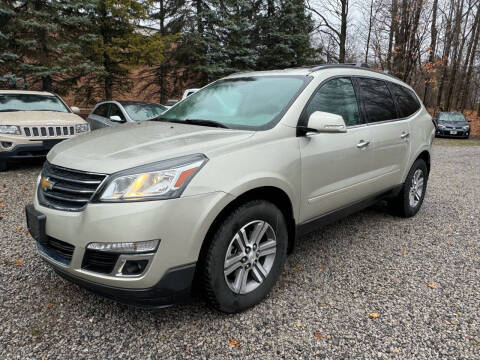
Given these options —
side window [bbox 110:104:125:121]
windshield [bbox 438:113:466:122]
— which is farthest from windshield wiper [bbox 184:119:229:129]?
windshield [bbox 438:113:466:122]

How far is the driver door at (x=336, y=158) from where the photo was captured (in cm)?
277

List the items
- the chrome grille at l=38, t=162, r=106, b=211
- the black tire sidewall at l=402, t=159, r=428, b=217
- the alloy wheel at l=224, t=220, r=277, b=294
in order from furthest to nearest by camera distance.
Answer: the black tire sidewall at l=402, t=159, r=428, b=217 → the alloy wheel at l=224, t=220, r=277, b=294 → the chrome grille at l=38, t=162, r=106, b=211

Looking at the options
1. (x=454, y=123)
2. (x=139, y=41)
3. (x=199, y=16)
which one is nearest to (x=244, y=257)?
(x=139, y=41)

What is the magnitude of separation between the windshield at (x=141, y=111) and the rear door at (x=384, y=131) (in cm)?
541

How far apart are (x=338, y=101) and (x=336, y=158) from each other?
0.60 m

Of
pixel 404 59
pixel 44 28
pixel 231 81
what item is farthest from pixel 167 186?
pixel 404 59

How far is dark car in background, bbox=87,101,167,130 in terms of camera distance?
782cm

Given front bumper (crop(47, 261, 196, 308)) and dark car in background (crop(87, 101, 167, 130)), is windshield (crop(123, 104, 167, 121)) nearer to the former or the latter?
dark car in background (crop(87, 101, 167, 130))

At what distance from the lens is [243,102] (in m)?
3.06

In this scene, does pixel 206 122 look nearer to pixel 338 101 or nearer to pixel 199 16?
pixel 338 101

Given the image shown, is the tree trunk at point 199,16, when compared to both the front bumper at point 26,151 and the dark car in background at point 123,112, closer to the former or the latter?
the dark car in background at point 123,112

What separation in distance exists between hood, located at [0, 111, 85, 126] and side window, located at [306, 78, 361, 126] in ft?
17.5

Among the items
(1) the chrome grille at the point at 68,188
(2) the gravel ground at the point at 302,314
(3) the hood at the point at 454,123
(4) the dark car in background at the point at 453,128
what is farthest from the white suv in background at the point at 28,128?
(3) the hood at the point at 454,123

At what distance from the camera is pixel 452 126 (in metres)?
16.8
